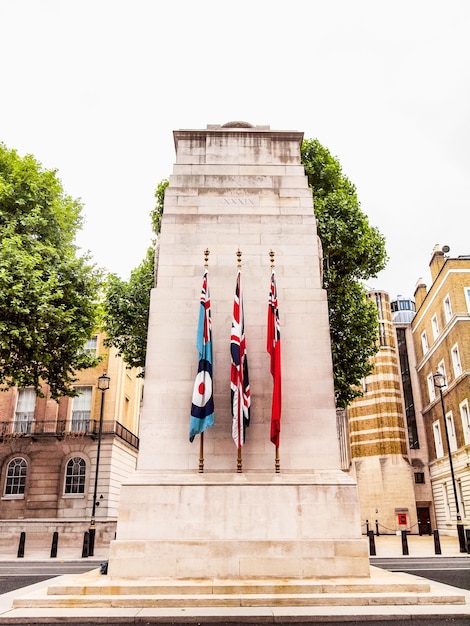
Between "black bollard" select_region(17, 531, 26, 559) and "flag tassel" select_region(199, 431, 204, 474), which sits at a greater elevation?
"flag tassel" select_region(199, 431, 204, 474)

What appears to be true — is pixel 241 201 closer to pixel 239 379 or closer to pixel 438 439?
pixel 239 379

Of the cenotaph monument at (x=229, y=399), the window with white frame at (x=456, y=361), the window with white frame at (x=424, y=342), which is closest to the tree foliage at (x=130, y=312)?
the cenotaph monument at (x=229, y=399)

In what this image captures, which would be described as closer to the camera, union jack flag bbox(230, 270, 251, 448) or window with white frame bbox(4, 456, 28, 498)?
union jack flag bbox(230, 270, 251, 448)

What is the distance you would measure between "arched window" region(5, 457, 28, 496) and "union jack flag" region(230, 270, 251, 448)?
23.3 meters

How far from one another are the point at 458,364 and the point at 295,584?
2944cm

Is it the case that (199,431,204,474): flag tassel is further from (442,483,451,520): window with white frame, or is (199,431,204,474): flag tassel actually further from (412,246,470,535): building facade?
(442,483,451,520): window with white frame

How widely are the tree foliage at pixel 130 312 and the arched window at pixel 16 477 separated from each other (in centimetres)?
1142

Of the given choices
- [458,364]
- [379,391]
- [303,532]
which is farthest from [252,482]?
[379,391]

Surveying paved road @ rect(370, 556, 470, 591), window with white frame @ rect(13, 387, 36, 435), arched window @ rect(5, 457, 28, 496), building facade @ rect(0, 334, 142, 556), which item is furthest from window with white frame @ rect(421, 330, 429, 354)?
arched window @ rect(5, 457, 28, 496)

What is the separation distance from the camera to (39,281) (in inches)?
709

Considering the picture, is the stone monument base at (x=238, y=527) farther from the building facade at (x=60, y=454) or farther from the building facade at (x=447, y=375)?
the building facade at (x=447, y=375)

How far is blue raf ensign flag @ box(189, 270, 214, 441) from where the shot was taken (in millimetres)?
9383

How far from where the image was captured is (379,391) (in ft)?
149

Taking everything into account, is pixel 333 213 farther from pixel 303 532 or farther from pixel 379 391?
pixel 379 391
